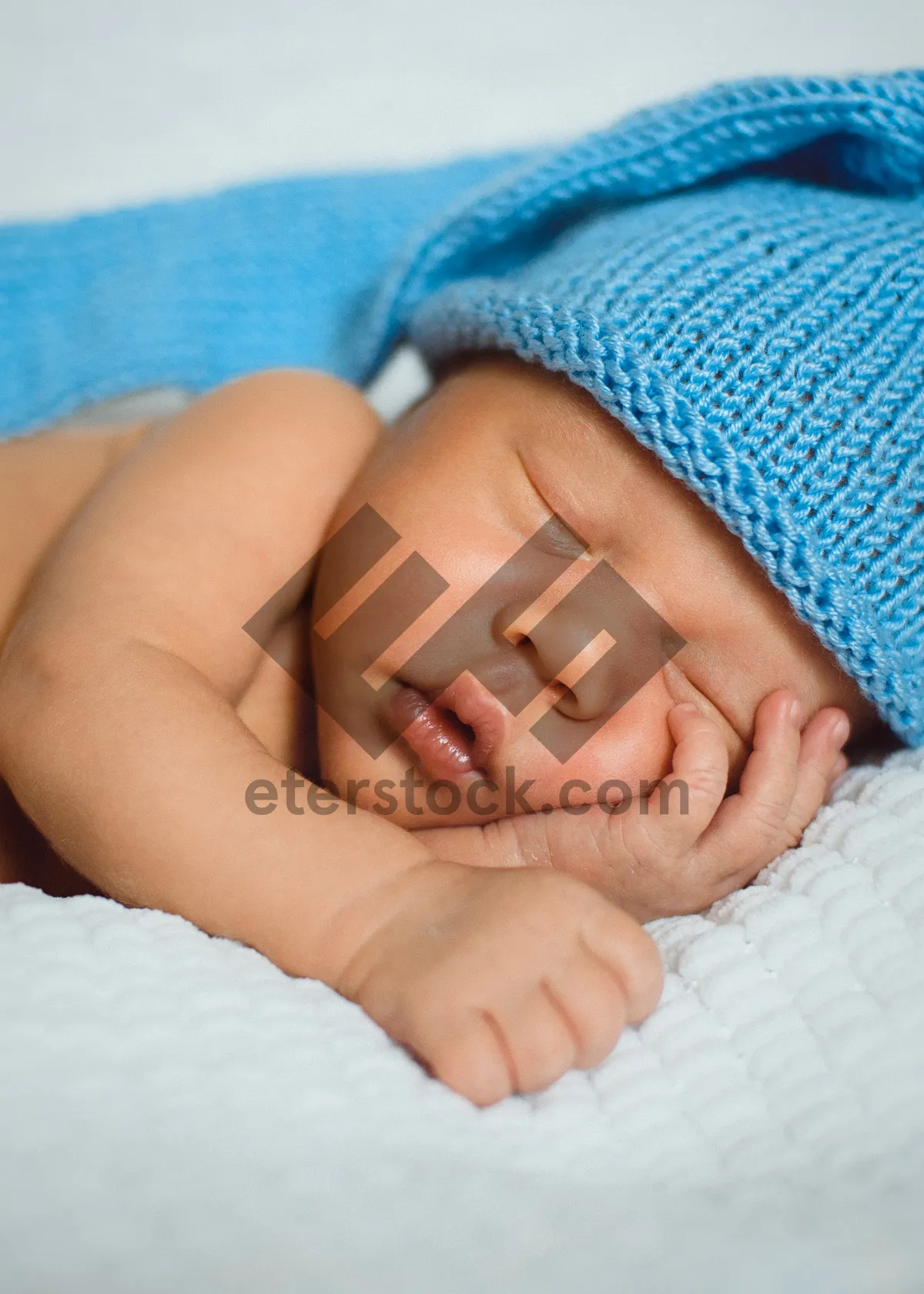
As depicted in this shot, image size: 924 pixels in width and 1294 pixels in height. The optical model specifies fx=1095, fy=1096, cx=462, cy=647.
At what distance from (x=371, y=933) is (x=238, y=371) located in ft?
3.17

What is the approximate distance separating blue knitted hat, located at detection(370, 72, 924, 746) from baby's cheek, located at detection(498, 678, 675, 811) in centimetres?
16

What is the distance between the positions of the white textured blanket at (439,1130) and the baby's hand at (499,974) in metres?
0.02

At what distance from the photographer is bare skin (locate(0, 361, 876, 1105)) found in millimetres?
706

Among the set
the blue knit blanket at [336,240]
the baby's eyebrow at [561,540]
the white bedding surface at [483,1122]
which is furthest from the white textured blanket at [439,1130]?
the blue knit blanket at [336,240]

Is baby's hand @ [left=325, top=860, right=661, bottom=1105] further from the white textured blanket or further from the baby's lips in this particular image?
the baby's lips

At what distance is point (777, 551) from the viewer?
89 cm

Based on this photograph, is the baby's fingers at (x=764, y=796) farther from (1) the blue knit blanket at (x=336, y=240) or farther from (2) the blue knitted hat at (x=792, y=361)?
(1) the blue knit blanket at (x=336, y=240)

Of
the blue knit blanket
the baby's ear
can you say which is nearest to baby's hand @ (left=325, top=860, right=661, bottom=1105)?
the baby's ear

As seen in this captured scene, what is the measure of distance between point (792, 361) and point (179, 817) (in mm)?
619

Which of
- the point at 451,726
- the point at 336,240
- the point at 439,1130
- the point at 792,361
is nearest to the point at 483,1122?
the point at 439,1130

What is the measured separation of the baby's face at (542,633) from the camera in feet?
3.04

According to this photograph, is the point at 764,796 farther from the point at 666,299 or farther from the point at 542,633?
the point at 666,299

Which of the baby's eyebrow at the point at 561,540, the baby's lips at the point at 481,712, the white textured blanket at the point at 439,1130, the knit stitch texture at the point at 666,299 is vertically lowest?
the white textured blanket at the point at 439,1130

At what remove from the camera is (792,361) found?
36.4 inches
